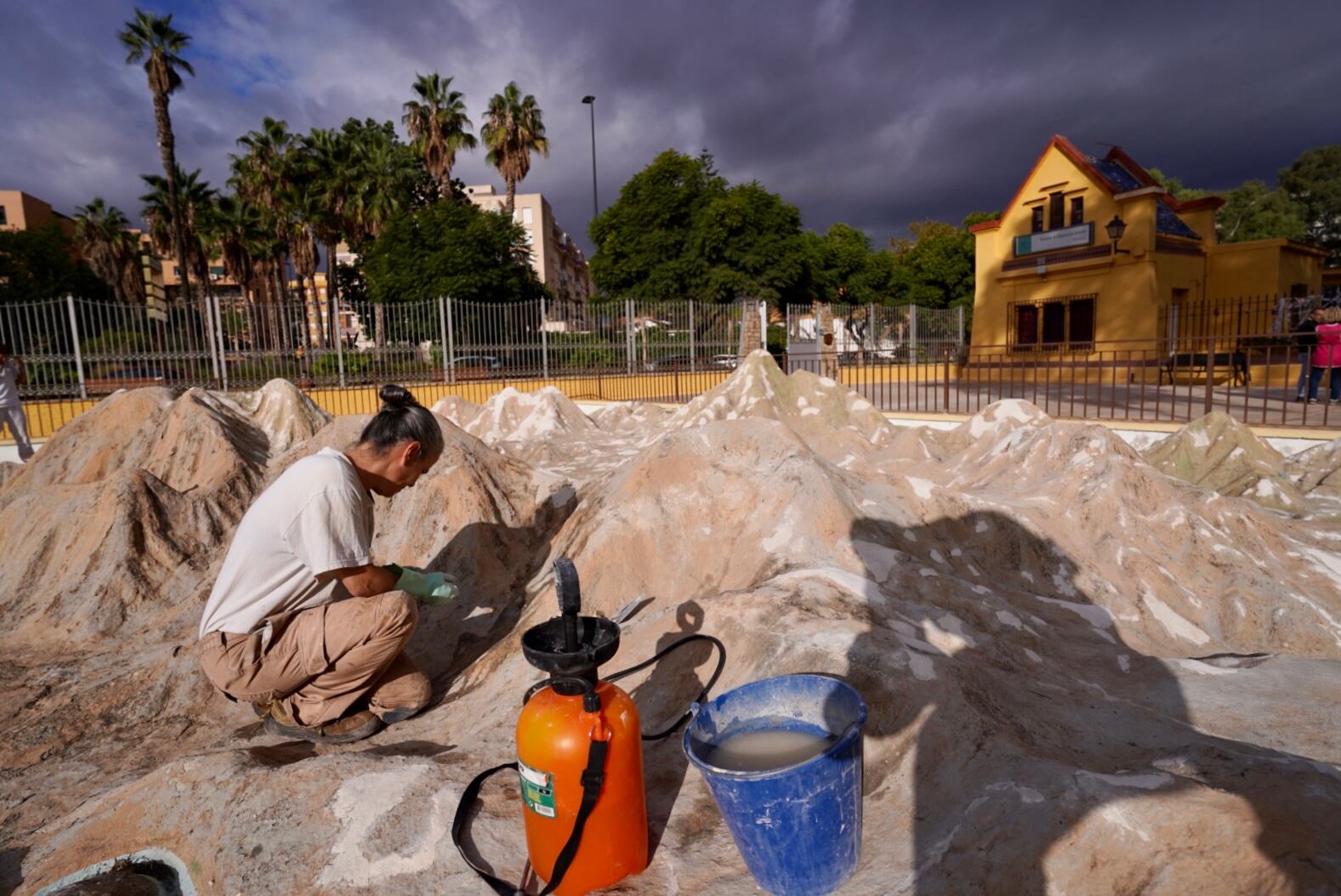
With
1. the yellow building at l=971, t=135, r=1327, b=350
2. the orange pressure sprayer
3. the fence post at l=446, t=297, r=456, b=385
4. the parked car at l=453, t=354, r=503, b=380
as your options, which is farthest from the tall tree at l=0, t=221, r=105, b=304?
the orange pressure sprayer

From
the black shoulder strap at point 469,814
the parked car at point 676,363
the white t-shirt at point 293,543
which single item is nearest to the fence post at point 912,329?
the parked car at point 676,363

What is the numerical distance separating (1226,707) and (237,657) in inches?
171

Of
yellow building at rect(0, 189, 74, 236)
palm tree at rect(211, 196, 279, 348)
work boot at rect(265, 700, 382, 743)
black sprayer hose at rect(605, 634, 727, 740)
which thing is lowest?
work boot at rect(265, 700, 382, 743)

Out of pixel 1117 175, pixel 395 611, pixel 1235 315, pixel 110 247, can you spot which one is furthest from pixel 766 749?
pixel 110 247

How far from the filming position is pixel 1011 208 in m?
23.6

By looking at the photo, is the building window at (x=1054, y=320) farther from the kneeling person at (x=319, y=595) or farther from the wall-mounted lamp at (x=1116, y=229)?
the kneeling person at (x=319, y=595)

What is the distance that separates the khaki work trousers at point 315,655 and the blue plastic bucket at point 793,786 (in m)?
1.72

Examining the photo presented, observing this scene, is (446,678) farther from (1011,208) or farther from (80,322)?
(1011,208)

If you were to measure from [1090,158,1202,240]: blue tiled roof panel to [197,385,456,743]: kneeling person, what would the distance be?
2283cm

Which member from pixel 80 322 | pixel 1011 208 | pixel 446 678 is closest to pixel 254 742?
pixel 446 678

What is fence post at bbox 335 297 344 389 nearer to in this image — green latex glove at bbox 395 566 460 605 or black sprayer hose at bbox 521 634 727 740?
green latex glove at bbox 395 566 460 605

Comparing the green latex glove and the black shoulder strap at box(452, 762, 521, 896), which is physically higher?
the green latex glove

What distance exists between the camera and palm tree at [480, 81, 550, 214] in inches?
1243

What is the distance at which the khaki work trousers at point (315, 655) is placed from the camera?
3.21 metres
